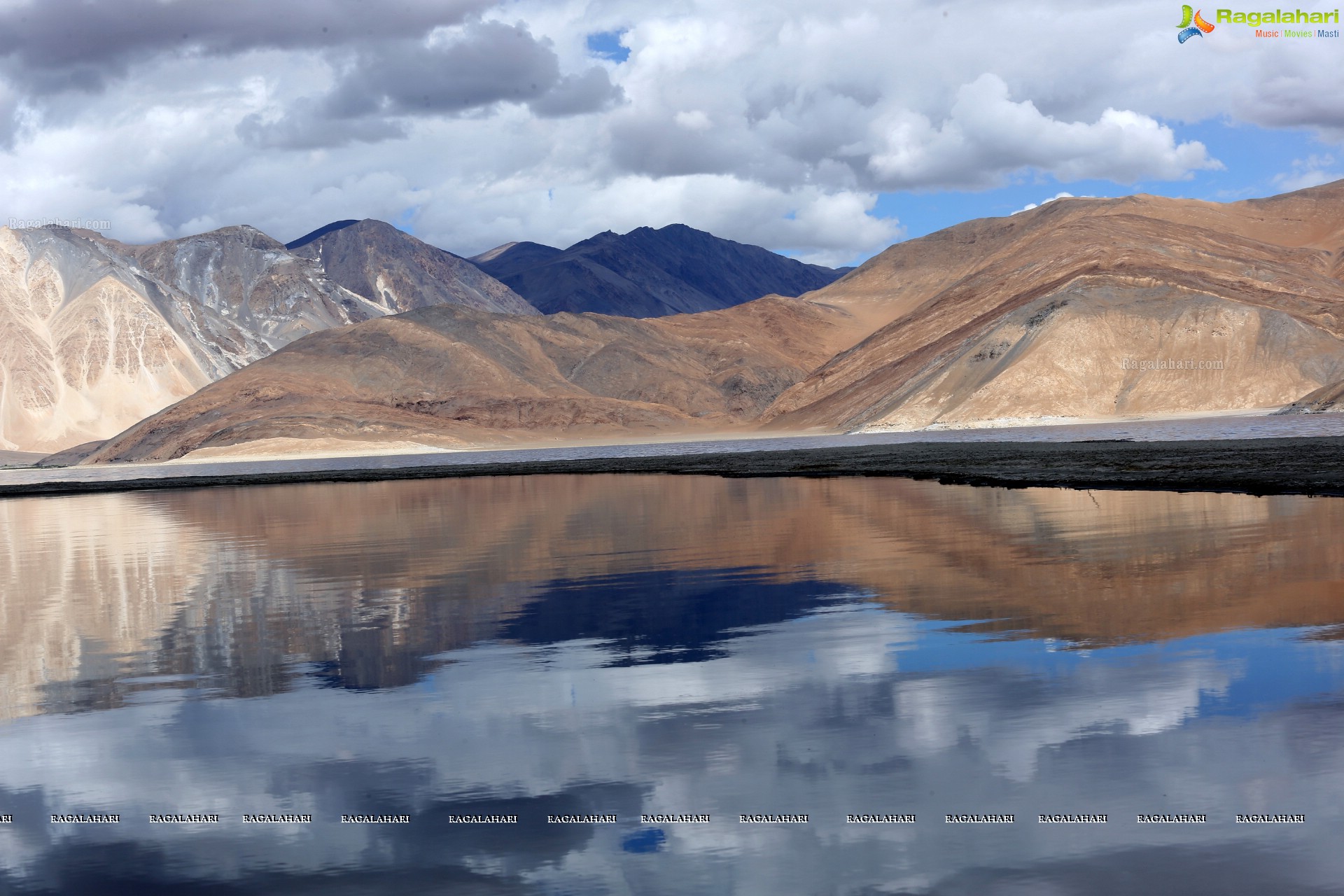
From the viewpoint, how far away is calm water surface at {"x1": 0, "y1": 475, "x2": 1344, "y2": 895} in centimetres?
792

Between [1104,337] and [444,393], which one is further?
[444,393]

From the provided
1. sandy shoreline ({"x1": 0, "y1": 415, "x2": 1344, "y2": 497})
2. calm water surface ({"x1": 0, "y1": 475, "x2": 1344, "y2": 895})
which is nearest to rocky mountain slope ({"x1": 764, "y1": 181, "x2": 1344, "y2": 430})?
sandy shoreline ({"x1": 0, "y1": 415, "x2": 1344, "y2": 497})

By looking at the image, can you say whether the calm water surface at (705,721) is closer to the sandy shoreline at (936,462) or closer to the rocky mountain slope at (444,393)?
the sandy shoreline at (936,462)

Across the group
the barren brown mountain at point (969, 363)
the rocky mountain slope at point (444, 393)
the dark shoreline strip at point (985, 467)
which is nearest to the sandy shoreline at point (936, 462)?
the dark shoreline strip at point (985, 467)

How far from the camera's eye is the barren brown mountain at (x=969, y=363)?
123 metres

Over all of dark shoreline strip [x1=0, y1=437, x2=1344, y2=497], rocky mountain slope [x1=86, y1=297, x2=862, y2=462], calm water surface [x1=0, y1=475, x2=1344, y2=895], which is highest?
rocky mountain slope [x1=86, y1=297, x2=862, y2=462]

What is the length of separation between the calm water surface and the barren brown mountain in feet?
339

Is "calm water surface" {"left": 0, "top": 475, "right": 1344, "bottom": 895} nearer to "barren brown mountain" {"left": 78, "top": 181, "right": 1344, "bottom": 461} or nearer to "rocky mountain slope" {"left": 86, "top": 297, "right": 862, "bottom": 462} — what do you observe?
"barren brown mountain" {"left": 78, "top": 181, "right": 1344, "bottom": 461}

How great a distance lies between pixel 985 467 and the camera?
53.3 meters

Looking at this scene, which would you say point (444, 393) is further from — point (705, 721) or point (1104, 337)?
point (705, 721)

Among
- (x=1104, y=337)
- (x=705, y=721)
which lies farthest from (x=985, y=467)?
(x=1104, y=337)

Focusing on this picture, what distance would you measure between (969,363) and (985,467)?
81.9 meters

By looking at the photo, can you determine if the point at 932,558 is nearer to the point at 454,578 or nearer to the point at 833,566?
the point at 833,566

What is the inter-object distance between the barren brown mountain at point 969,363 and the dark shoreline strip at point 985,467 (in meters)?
39.8
